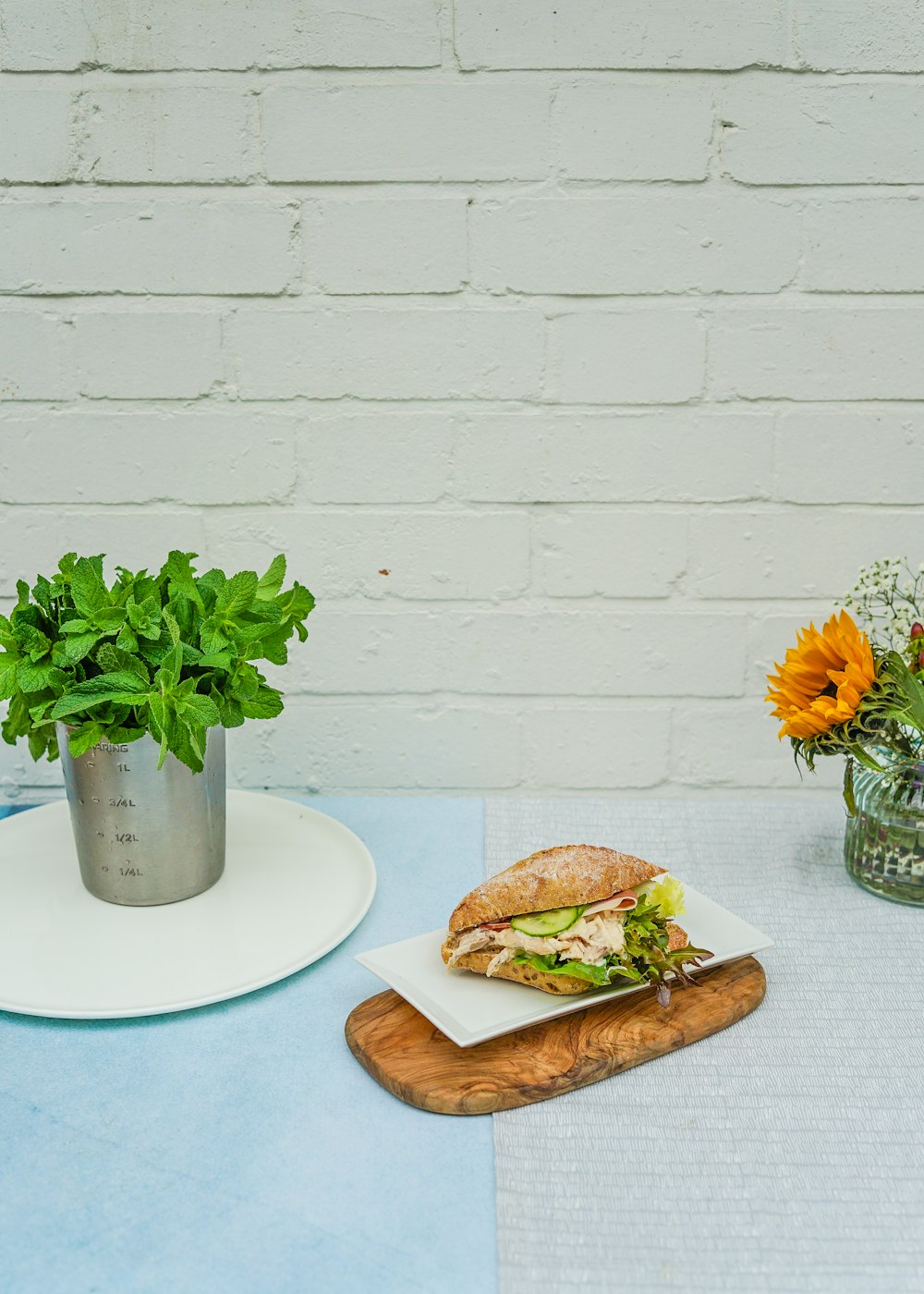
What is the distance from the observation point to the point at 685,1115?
0.73 metres

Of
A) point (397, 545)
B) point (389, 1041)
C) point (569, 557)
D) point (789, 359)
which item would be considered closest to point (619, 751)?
point (569, 557)

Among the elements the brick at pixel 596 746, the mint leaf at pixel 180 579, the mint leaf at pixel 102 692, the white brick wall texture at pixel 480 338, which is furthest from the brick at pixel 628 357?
the mint leaf at pixel 102 692

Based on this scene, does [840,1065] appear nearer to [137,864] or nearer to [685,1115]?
[685,1115]

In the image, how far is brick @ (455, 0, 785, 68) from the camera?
110 centimetres

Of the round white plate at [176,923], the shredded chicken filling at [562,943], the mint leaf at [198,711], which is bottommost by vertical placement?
the round white plate at [176,923]

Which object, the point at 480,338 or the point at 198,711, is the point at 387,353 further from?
the point at 198,711

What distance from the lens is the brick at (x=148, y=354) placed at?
1.17 metres

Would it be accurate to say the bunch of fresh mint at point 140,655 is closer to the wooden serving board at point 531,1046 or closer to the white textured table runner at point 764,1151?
the wooden serving board at point 531,1046

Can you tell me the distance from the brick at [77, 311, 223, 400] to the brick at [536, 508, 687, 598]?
41 centimetres

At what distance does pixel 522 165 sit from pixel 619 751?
0.66m

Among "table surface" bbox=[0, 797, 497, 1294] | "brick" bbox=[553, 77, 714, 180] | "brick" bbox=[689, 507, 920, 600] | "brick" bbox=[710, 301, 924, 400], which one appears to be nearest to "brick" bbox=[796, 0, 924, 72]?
"brick" bbox=[553, 77, 714, 180]

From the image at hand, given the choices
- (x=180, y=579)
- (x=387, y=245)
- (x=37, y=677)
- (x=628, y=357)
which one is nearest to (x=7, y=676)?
(x=37, y=677)

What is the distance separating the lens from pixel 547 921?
83 centimetres

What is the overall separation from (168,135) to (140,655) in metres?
0.59
